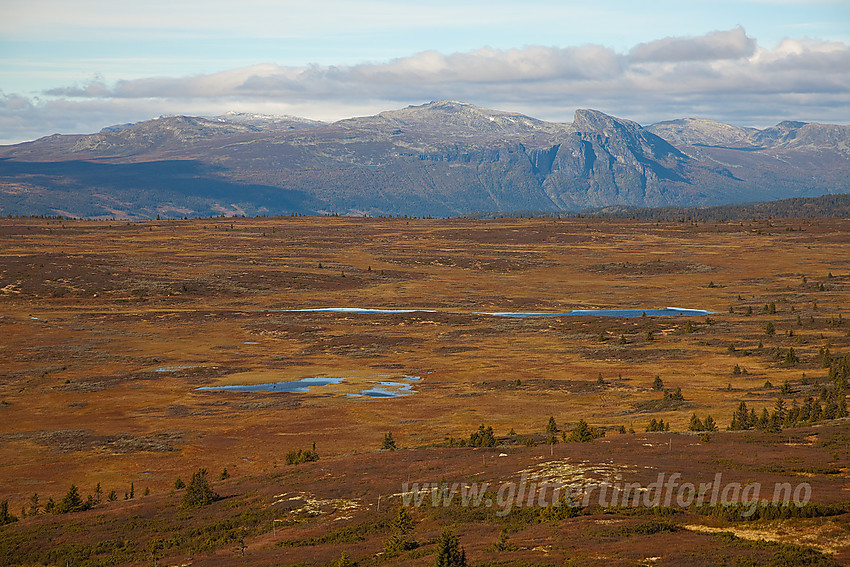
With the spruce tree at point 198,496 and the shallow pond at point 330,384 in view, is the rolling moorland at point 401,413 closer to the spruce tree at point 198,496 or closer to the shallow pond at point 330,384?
the spruce tree at point 198,496

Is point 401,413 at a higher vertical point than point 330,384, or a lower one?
higher

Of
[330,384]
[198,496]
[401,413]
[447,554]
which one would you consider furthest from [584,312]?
[447,554]

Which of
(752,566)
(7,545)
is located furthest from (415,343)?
(752,566)

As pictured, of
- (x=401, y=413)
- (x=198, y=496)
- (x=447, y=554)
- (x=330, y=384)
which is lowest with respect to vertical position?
(x=330, y=384)

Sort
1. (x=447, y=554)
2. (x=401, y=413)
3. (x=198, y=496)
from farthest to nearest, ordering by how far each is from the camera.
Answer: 1. (x=401, y=413)
2. (x=198, y=496)
3. (x=447, y=554)

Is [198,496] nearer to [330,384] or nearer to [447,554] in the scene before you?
[447,554]

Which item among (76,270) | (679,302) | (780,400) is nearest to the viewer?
(780,400)

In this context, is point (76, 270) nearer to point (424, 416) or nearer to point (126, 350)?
point (126, 350)

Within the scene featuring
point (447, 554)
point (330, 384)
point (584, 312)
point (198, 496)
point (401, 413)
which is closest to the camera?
point (447, 554)

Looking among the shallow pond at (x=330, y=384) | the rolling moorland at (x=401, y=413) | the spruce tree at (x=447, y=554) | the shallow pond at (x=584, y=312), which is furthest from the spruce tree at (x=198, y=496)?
the shallow pond at (x=584, y=312)
